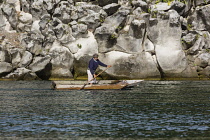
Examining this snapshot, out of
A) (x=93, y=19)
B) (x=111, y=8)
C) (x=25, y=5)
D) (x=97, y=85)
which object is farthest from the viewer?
(x=25, y=5)

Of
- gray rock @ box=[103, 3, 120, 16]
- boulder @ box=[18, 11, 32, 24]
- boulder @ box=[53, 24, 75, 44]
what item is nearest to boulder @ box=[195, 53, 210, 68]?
gray rock @ box=[103, 3, 120, 16]

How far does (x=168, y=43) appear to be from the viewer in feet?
147

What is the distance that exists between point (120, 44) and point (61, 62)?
24.9 feet

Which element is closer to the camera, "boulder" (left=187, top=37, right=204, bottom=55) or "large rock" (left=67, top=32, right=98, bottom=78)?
"large rock" (left=67, top=32, right=98, bottom=78)

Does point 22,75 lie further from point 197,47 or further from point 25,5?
point 197,47

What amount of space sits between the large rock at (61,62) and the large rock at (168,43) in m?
10.5

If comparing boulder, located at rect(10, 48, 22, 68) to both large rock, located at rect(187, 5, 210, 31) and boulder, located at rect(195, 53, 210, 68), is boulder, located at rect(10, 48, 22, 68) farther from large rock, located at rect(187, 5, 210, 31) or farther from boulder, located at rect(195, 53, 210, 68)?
large rock, located at rect(187, 5, 210, 31)

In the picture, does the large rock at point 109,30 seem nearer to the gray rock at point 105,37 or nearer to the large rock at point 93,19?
the gray rock at point 105,37

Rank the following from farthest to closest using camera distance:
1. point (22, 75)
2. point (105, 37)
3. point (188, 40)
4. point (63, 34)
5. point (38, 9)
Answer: point (38, 9) → point (63, 34) → point (188, 40) → point (105, 37) → point (22, 75)

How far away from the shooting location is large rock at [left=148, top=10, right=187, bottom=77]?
143ft

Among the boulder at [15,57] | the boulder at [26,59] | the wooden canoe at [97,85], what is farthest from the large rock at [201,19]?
the boulder at [15,57]

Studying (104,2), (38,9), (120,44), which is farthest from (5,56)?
(104,2)

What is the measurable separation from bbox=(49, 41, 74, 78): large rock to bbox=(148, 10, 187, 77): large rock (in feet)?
34.4

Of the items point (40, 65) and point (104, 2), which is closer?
point (40, 65)
